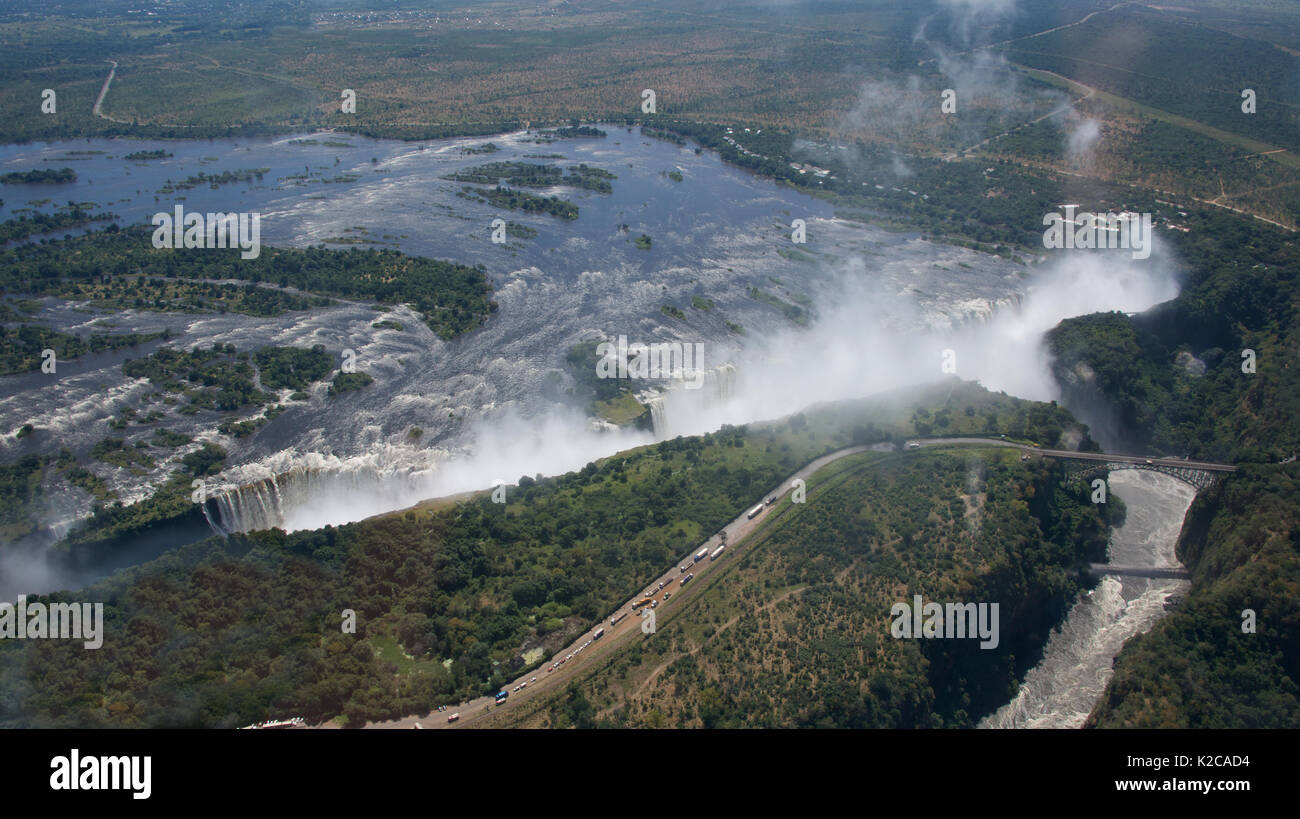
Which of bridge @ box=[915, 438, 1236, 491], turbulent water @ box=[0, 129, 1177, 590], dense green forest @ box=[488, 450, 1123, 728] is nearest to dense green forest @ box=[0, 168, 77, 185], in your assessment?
turbulent water @ box=[0, 129, 1177, 590]

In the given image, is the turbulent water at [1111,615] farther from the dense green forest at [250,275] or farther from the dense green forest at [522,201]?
the dense green forest at [522,201]

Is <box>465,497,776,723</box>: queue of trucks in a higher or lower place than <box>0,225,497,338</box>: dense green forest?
lower

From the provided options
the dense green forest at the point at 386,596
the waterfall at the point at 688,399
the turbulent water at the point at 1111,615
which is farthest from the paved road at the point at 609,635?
the turbulent water at the point at 1111,615

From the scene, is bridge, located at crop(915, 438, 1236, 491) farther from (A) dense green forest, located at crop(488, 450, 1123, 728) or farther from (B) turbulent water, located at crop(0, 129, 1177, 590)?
(B) turbulent water, located at crop(0, 129, 1177, 590)

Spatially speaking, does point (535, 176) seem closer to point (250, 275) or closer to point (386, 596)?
point (250, 275)

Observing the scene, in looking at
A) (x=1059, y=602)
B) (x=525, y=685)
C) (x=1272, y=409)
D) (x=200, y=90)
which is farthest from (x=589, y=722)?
(x=200, y=90)
